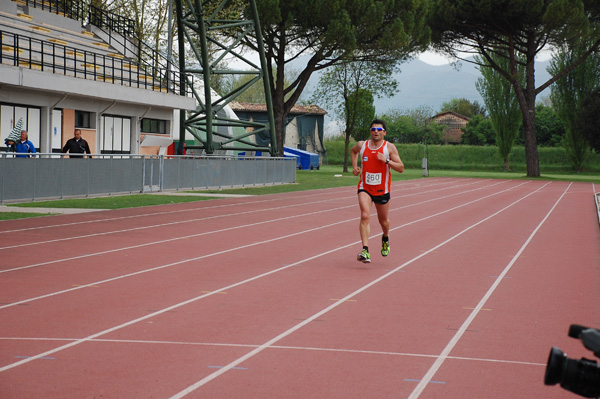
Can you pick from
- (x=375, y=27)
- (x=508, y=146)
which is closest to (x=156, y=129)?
(x=375, y=27)

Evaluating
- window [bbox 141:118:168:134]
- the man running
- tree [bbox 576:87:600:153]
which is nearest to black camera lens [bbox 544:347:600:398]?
the man running

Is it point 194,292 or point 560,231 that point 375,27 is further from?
point 194,292

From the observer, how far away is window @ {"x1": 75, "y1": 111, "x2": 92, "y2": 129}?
33625mm

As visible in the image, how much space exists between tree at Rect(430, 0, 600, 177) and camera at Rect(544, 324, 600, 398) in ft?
170

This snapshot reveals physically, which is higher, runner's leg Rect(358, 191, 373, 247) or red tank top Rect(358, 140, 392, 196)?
red tank top Rect(358, 140, 392, 196)

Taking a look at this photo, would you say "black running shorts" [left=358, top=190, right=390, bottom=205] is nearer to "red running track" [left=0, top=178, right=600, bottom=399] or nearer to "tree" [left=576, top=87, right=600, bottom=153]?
"red running track" [left=0, top=178, right=600, bottom=399]

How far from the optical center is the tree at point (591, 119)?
210ft

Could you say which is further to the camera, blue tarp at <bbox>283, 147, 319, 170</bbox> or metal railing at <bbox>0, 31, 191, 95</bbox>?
blue tarp at <bbox>283, 147, 319, 170</bbox>

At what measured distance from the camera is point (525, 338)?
6992 millimetres

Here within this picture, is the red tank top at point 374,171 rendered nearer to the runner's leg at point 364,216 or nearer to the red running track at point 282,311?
the runner's leg at point 364,216

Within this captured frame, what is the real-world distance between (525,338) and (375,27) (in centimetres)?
4225

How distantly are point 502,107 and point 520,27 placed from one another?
2258 cm

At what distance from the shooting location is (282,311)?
26.2 ft

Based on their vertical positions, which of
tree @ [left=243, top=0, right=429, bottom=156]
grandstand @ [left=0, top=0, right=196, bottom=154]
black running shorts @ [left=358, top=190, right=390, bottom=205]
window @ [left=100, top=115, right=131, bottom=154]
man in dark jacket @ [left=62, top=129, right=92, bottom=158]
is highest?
tree @ [left=243, top=0, right=429, bottom=156]
